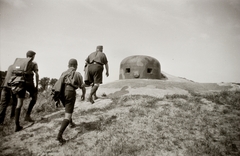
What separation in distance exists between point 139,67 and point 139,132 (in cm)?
1015

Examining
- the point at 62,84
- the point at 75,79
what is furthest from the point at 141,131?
the point at 62,84

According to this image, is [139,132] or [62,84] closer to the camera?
[62,84]

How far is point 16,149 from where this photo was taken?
3275 millimetres

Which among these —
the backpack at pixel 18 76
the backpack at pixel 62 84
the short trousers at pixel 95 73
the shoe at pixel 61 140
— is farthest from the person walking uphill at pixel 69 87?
the short trousers at pixel 95 73

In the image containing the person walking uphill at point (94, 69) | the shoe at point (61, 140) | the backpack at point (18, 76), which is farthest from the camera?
the person walking uphill at point (94, 69)

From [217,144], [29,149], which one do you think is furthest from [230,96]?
[29,149]

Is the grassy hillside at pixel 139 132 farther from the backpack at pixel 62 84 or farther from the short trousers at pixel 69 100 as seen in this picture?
the backpack at pixel 62 84

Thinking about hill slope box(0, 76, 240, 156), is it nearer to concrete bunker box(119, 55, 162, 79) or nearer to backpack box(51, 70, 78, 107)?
backpack box(51, 70, 78, 107)

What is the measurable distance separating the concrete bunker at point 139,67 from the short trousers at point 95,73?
801cm

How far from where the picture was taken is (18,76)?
4.26 metres

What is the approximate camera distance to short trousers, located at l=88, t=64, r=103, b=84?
5711mm

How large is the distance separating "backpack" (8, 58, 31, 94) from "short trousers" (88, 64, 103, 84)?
1.90 m

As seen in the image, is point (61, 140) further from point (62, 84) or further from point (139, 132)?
point (139, 132)

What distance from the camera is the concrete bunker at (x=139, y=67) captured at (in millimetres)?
13664
